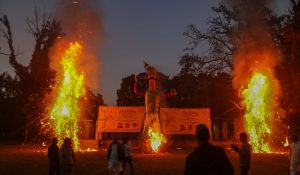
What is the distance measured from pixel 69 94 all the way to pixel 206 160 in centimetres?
3151

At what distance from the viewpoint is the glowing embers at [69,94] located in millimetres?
36125

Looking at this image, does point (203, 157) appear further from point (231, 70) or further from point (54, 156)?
point (231, 70)

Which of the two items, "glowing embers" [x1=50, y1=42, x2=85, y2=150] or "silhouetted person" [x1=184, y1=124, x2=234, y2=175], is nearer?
"silhouetted person" [x1=184, y1=124, x2=234, y2=175]

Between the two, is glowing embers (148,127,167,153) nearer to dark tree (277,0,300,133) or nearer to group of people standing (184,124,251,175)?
dark tree (277,0,300,133)

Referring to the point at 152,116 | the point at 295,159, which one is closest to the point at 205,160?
the point at 295,159

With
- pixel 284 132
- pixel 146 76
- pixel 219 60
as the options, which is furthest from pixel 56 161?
pixel 219 60

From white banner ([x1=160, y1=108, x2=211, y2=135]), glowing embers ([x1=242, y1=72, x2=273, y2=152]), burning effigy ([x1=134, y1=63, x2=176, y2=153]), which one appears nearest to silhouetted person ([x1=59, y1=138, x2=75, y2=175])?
burning effigy ([x1=134, y1=63, x2=176, y2=153])

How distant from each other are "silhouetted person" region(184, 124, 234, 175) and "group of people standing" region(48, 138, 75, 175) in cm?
1003

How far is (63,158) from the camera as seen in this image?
1528cm

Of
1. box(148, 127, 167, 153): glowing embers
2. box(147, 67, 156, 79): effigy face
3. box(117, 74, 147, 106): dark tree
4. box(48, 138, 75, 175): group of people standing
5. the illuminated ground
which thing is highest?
box(117, 74, 147, 106): dark tree

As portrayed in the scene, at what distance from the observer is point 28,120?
52875 mm

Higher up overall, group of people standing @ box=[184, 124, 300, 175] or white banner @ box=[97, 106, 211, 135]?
white banner @ box=[97, 106, 211, 135]

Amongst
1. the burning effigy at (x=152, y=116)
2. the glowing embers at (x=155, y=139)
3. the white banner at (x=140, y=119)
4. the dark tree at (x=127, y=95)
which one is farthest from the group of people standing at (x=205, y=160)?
the dark tree at (x=127, y=95)

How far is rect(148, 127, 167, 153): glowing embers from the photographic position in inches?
1345
